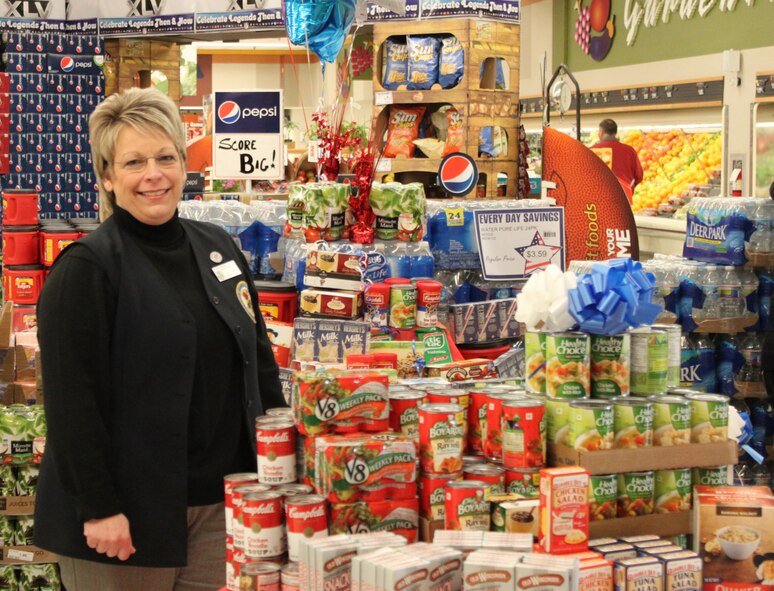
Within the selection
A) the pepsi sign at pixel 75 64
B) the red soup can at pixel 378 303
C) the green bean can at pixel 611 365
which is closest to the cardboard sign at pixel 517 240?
the red soup can at pixel 378 303

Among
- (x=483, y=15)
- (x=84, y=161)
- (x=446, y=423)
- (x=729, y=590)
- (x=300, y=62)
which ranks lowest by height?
(x=729, y=590)

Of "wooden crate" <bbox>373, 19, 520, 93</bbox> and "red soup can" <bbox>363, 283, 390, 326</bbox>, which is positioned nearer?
"red soup can" <bbox>363, 283, 390, 326</bbox>

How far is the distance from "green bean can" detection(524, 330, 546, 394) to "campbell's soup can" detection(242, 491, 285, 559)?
0.72 metres

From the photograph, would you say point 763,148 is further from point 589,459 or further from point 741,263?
point 589,459

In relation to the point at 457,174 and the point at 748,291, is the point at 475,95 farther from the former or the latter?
the point at 748,291

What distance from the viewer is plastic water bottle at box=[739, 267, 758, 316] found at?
19.7ft

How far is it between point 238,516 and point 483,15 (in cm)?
639

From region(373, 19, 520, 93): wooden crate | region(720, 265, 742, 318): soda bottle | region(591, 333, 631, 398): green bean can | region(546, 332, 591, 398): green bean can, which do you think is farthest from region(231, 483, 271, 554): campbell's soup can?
Result: region(373, 19, 520, 93): wooden crate

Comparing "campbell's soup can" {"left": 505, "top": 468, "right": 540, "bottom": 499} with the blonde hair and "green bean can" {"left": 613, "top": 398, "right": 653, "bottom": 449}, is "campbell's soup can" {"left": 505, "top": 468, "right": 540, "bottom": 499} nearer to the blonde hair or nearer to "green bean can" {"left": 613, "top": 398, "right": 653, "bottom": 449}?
"green bean can" {"left": 613, "top": 398, "right": 653, "bottom": 449}

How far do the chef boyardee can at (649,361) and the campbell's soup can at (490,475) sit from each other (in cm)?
45

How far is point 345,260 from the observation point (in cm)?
467

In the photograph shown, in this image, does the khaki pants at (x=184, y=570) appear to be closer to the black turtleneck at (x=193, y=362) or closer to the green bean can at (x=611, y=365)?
the black turtleneck at (x=193, y=362)

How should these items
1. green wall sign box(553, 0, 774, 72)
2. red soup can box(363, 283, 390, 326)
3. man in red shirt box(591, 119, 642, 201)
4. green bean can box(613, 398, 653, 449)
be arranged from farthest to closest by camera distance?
man in red shirt box(591, 119, 642, 201) < green wall sign box(553, 0, 774, 72) < red soup can box(363, 283, 390, 326) < green bean can box(613, 398, 653, 449)

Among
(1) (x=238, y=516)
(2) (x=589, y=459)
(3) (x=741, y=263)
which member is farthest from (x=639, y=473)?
(3) (x=741, y=263)
